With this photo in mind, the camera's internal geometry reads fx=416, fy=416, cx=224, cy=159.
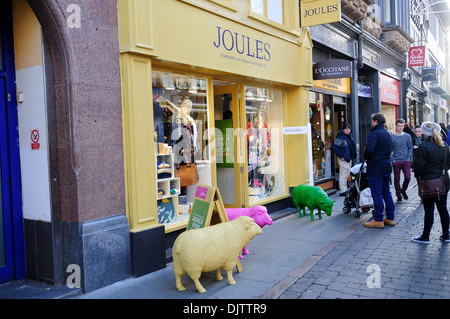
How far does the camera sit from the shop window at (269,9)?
8.06m

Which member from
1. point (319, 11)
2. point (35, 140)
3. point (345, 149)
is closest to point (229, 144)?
point (319, 11)

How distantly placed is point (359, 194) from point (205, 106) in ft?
11.9

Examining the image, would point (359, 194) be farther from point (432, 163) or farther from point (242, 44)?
point (242, 44)

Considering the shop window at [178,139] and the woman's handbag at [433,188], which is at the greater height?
the shop window at [178,139]

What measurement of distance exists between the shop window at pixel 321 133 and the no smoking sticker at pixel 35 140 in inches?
294

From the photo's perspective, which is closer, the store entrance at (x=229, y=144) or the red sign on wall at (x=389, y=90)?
the store entrance at (x=229, y=144)

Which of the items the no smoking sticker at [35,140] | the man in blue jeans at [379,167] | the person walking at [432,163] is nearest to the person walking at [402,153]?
the man in blue jeans at [379,167]

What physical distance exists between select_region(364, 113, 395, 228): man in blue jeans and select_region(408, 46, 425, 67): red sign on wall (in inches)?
524

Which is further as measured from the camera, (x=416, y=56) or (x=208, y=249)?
(x=416, y=56)

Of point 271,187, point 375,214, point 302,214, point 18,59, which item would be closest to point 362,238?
point 375,214

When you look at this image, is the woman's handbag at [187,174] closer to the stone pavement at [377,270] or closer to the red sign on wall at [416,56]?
the stone pavement at [377,270]

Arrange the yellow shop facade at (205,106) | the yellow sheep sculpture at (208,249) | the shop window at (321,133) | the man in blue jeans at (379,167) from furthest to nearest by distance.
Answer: the shop window at (321,133)
the man in blue jeans at (379,167)
the yellow shop facade at (205,106)
the yellow sheep sculpture at (208,249)

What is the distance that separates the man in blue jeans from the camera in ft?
24.0

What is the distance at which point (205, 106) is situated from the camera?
7105 mm
